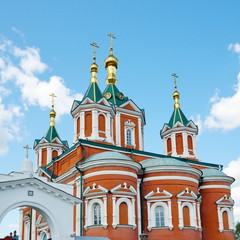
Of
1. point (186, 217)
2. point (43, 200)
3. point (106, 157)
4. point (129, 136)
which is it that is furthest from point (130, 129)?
point (43, 200)

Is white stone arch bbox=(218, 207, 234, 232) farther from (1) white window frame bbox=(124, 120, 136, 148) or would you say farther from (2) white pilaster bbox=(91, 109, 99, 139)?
(2) white pilaster bbox=(91, 109, 99, 139)

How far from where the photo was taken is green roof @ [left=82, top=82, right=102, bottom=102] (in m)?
25.2

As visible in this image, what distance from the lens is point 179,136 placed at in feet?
96.6

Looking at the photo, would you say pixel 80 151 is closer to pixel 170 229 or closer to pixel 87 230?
pixel 87 230

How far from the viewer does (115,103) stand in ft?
91.2

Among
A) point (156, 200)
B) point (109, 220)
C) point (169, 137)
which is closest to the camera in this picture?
point (109, 220)

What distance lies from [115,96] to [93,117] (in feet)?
14.8

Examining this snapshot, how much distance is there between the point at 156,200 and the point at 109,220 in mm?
3245

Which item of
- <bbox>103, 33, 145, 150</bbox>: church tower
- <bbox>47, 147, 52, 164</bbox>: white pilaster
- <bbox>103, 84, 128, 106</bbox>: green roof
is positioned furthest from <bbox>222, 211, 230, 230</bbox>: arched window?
<bbox>47, 147, 52, 164</bbox>: white pilaster

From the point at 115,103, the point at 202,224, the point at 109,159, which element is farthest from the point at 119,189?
the point at 115,103

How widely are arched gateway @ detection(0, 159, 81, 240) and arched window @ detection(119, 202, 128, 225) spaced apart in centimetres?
550

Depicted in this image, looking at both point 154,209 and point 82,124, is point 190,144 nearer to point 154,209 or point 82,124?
point 154,209

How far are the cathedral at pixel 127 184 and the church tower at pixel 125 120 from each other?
7cm

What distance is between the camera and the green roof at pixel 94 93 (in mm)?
25250
